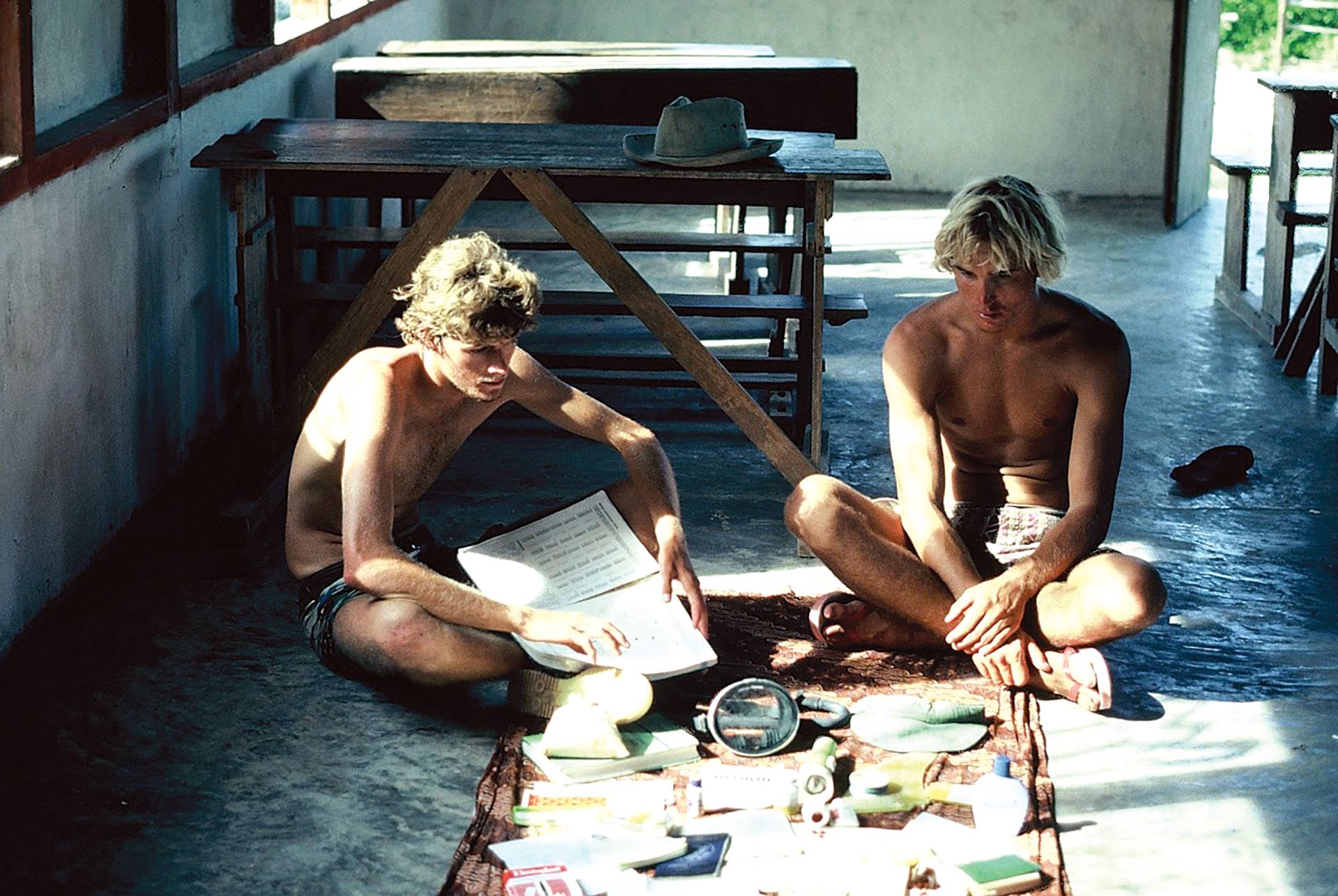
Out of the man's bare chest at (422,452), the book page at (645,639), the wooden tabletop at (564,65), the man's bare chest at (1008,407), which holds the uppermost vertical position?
the wooden tabletop at (564,65)

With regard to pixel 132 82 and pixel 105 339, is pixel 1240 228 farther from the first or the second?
pixel 105 339

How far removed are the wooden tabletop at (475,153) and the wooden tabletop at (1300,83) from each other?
2.68m

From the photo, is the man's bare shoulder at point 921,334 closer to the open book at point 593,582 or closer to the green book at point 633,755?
the open book at point 593,582

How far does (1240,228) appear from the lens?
7.80 metres

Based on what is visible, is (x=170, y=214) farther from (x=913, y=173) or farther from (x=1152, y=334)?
(x=913, y=173)

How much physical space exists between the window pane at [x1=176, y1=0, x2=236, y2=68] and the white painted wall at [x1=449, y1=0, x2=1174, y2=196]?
5.13 meters

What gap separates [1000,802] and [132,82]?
3402 millimetres

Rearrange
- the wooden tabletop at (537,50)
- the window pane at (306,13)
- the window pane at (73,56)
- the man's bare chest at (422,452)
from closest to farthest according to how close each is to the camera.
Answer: the man's bare chest at (422,452), the window pane at (73,56), the window pane at (306,13), the wooden tabletop at (537,50)

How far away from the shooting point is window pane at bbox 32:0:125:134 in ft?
14.2

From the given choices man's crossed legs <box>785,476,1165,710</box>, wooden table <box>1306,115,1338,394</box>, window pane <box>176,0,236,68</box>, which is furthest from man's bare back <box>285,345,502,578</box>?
wooden table <box>1306,115,1338,394</box>

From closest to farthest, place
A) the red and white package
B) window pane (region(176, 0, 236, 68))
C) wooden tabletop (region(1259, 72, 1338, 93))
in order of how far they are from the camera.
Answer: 1. the red and white package
2. window pane (region(176, 0, 236, 68))
3. wooden tabletop (region(1259, 72, 1338, 93))

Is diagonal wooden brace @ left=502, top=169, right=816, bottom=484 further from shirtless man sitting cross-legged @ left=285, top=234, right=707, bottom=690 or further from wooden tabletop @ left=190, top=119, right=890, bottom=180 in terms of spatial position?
shirtless man sitting cross-legged @ left=285, top=234, right=707, bottom=690

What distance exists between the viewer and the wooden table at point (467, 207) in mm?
4801

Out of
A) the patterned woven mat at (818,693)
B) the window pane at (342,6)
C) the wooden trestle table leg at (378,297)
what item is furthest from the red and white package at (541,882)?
the window pane at (342,6)
